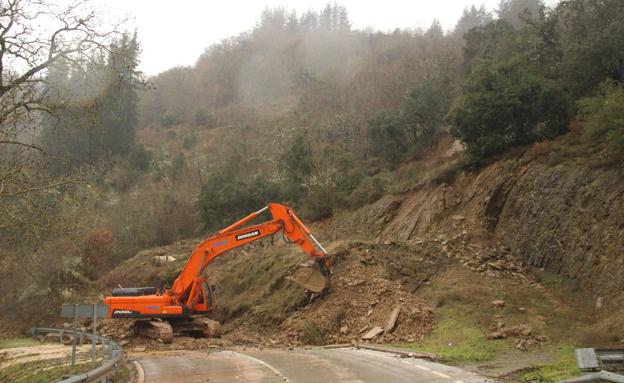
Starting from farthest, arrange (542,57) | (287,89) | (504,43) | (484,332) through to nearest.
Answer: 1. (287,89)
2. (504,43)
3. (542,57)
4. (484,332)

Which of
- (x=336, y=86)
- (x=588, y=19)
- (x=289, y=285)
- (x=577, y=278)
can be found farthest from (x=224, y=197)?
(x=336, y=86)

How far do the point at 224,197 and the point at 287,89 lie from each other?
5754 cm

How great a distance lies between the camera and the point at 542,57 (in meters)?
33.8

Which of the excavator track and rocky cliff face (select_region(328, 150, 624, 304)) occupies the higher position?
rocky cliff face (select_region(328, 150, 624, 304))

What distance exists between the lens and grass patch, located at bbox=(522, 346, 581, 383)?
1129cm

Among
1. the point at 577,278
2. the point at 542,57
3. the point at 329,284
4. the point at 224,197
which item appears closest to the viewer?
the point at 577,278

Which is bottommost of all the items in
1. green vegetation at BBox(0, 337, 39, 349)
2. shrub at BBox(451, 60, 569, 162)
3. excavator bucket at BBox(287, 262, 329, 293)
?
green vegetation at BBox(0, 337, 39, 349)

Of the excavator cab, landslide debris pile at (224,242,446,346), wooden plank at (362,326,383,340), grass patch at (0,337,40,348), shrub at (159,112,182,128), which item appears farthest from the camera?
shrub at (159,112,182,128)

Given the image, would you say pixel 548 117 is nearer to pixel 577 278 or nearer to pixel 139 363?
pixel 577 278

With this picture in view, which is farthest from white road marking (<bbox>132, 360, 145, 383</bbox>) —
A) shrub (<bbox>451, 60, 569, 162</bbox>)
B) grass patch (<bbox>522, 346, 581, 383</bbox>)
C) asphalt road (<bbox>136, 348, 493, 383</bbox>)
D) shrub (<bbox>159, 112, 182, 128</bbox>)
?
shrub (<bbox>159, 112, 182, 128</bbox>)

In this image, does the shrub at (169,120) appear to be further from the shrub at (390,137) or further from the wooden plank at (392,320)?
the wooden plank at (392,320)

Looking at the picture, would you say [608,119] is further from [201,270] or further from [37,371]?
[37,371]

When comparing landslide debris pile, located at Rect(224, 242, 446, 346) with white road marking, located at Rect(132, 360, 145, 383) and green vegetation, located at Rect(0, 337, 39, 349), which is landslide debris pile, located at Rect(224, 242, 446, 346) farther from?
green vegetation, located at Rect(0, 337, 39, 349)

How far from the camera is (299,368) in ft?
44.5
